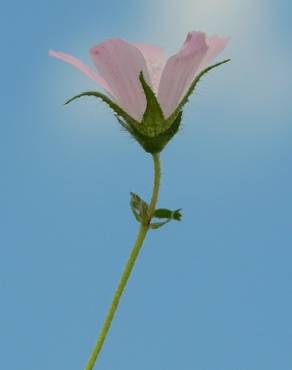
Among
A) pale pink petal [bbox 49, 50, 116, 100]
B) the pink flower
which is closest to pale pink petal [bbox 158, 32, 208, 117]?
the pink flower

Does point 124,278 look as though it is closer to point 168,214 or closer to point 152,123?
point 168,214

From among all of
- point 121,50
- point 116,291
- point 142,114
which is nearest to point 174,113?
point 142,114

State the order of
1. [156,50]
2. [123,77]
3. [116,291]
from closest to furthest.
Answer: [116,291], [123,77], [156,50]

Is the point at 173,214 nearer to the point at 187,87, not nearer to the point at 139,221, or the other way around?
the point at 139,221

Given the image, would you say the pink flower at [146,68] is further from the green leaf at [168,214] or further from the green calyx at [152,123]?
the green leaf at [168,214]

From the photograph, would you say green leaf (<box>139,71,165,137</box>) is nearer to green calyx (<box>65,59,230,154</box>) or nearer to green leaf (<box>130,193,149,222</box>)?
green calyx (<box>65,59,230,154</box>)

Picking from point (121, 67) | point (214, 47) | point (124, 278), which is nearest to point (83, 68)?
point (121, 67)

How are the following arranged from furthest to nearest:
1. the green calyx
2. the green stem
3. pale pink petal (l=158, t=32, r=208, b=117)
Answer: the green calyx
pale pink petal (l=158, t=32, r=208, b=117)
the green stem

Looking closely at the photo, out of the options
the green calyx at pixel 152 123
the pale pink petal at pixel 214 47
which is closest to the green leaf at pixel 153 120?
the green calyx at pixel 152 123
